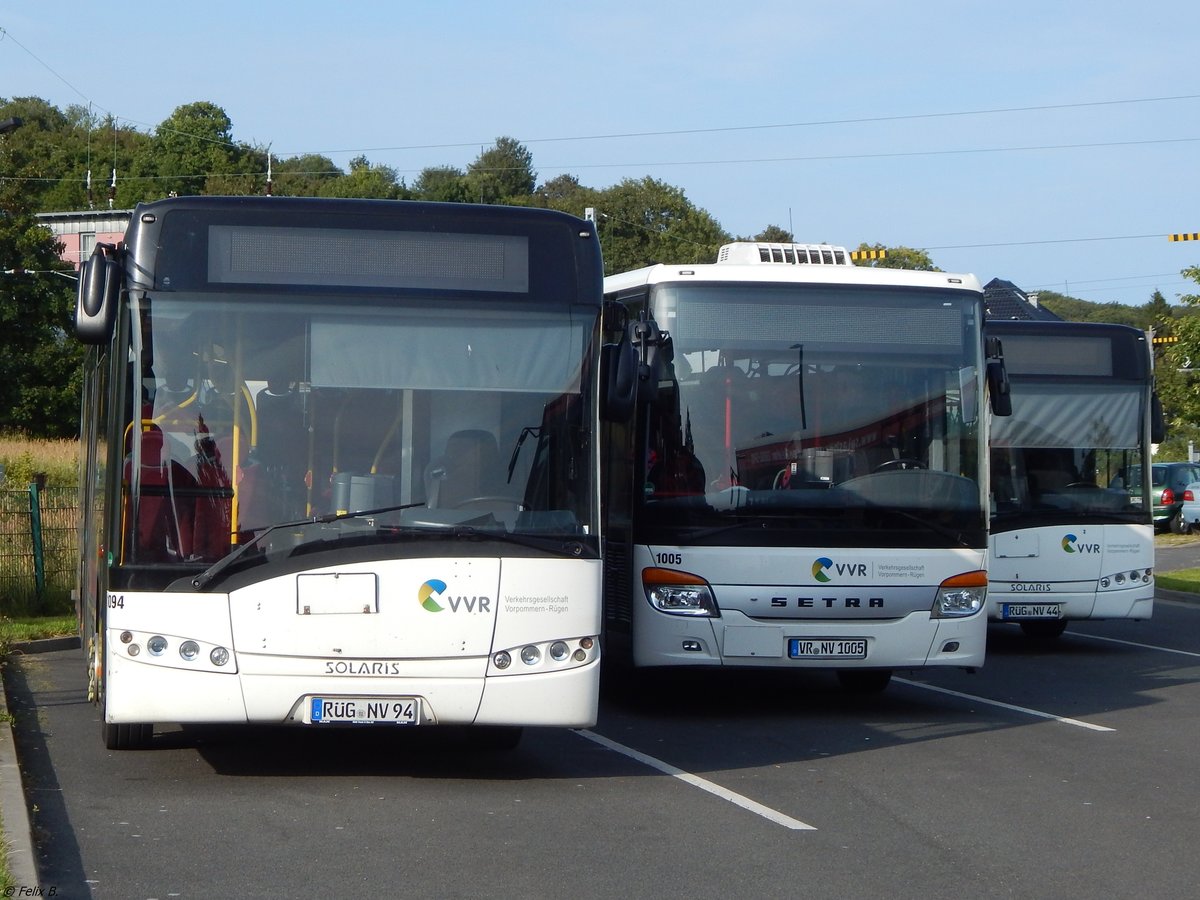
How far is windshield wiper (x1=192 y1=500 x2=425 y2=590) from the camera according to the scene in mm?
7875

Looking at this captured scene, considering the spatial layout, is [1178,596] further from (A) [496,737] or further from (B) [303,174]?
(B) [303,174]

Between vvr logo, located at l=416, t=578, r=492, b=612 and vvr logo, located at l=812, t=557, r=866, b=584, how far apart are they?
3549 millimetres

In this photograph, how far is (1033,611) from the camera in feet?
52.0

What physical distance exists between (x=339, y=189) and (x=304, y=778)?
77782mm

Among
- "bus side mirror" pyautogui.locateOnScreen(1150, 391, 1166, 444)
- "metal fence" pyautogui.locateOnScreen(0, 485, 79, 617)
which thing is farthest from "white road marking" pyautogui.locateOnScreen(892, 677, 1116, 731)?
"metal fence" pyautogui.locateOnScreen(0, 485, 79, 617)

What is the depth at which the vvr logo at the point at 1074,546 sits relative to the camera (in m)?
15.9

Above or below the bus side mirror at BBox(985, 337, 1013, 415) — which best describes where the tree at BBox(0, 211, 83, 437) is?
above

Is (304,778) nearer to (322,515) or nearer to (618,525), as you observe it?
(322,515)

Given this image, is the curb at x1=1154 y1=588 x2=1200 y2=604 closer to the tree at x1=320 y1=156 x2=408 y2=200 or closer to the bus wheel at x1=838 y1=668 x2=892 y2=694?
the bus wheel at x1=838 y1=668 x2=892 y2=694

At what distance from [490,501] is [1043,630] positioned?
11.4 m

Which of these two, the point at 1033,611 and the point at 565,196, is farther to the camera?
the point at 565,196

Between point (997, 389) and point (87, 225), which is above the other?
point (87, 225)

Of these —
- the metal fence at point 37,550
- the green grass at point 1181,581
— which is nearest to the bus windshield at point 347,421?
the metal fence at point 37,550

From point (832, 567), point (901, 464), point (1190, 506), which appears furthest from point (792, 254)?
point (1190, 506)
